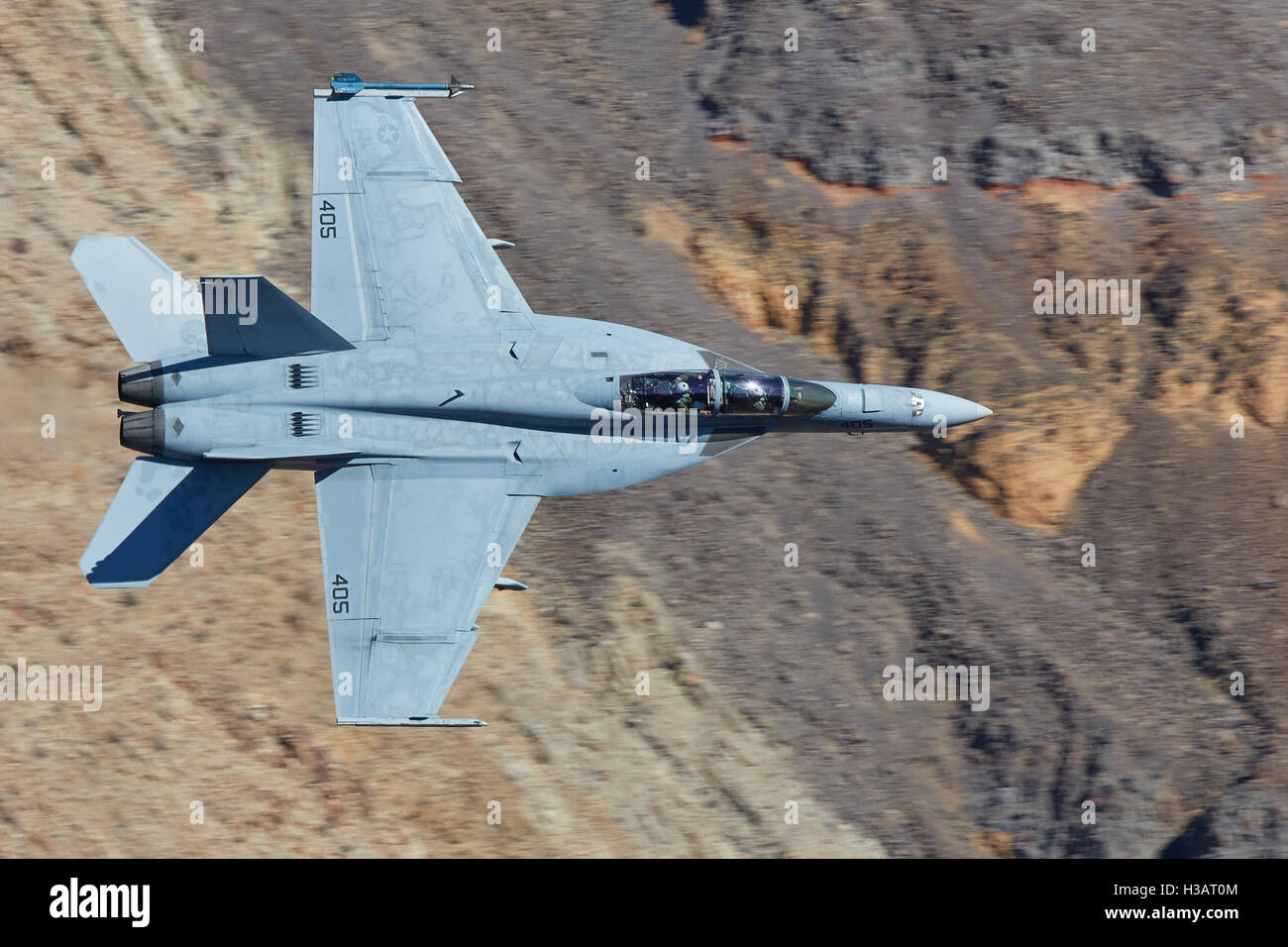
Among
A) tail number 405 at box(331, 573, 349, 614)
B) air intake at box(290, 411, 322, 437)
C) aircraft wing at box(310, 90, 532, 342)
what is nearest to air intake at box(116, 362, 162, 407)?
air intake at box(290, 411, 322, 437)

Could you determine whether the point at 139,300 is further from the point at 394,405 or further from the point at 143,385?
the point at 394,405

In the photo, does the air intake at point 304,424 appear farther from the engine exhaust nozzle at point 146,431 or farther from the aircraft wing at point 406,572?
the engine exhaust nozzle at point 146,431

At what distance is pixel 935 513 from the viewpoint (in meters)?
18.9

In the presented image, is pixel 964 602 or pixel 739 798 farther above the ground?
pixel 964 602

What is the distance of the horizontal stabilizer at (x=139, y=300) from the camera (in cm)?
1474

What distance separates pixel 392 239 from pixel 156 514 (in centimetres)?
502

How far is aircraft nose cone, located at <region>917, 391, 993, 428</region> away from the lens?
15773 millimetres

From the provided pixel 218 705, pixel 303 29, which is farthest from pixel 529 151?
pixel 218 705

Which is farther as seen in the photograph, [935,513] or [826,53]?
[826,53]

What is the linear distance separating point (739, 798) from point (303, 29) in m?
16.7

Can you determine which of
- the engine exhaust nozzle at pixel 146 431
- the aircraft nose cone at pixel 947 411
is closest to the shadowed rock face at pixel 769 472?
the aircraft nose cone at pixel 947 411

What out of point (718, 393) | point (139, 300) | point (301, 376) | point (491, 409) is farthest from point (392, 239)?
point (718, 393)

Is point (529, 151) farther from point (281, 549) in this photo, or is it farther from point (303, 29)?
point (281, 549)

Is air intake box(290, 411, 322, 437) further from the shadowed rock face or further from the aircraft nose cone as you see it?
the aircraft nose cone
